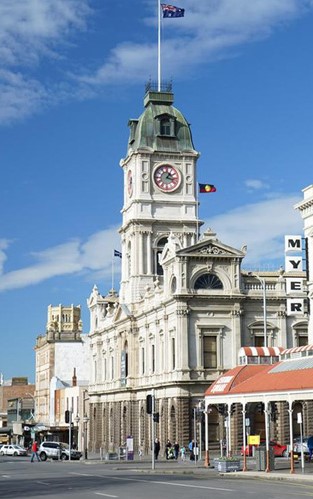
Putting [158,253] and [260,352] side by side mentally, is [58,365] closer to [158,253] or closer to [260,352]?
[158,253]

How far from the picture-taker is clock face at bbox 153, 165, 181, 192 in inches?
3912

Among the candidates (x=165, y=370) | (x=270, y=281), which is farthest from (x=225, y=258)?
(x=165, y=370)

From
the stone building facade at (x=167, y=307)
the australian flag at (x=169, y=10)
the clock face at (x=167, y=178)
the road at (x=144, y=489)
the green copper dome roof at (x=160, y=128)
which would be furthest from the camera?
the green copper dome roof at (x=160, y=128)

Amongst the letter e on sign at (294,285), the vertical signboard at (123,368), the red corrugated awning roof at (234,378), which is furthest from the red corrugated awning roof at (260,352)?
the vertical signboard at (123,368)

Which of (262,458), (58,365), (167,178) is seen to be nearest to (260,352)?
(262,458)

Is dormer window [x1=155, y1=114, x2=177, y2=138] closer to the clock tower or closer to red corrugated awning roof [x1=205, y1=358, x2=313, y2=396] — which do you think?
the clock tower

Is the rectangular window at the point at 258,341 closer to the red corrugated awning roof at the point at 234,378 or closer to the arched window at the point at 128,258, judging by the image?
the red corrugated awning roof at the point at 234,378

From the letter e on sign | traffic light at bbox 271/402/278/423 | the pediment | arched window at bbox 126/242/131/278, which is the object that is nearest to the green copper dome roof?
arched window at bbox 126/242/131/278

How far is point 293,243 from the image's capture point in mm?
59375

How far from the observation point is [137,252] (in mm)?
97625

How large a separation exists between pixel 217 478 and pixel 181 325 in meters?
34.1

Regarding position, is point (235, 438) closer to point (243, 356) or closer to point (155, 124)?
point (243, 356)

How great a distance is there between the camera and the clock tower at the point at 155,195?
97688 mm

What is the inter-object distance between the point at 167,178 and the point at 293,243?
137 feet
